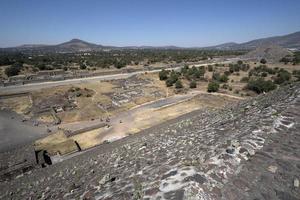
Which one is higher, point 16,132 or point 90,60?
point 90,60

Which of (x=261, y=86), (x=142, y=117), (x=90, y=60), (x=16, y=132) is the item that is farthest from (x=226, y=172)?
(x=90, y=60)

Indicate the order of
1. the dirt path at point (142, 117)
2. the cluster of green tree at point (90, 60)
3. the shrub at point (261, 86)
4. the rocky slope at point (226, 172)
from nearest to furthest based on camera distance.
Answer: the rocky slope at point (226, 172) → the dirt path at point (142, 117) → the shrub at point (261, 86) → the cluster of green tree at point (90, 60)

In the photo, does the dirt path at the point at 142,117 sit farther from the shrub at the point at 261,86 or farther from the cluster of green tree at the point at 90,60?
the cluster of green tree at the point at 90,60

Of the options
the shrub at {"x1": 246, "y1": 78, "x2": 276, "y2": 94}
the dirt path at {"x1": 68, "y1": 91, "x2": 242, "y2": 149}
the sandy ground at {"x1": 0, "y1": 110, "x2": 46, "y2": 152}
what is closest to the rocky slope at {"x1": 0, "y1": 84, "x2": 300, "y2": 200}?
the dirt path at {"x1": 68, "y1": 91, "x2": 242, "y2": 149}

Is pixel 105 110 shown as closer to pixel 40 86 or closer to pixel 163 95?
pixel 163 95

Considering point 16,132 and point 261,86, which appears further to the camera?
point 261,86

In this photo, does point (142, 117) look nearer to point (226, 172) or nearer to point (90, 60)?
point (226, 172)

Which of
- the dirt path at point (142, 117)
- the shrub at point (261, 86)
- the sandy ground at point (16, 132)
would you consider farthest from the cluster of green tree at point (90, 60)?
the shrub at point (261, 86)

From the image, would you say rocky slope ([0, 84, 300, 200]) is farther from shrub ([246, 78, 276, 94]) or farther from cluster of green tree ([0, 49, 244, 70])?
cluster of green tree ([0, 49, 244, 70])

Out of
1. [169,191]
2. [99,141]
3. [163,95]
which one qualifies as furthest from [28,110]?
[169,191]
